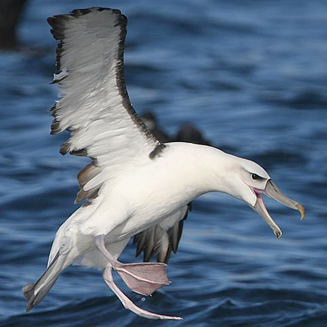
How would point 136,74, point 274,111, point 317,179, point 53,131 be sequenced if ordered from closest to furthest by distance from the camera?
point 53,131 < point 317,179 < point 274,111 < point 136,74

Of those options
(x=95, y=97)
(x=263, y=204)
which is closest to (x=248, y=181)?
(x=263, y=204)

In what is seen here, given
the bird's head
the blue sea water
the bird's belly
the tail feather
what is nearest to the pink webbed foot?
the bird's belly

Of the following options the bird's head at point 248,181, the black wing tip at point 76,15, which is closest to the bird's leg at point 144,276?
the bird's head at point 248,181

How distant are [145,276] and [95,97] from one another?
124 cm

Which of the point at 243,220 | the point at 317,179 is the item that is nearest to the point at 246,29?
the point at 317,179

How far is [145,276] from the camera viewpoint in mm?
8234

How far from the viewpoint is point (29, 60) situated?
60.1ft

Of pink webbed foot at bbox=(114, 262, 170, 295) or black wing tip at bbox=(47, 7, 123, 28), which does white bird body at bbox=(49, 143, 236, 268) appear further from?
black wing tip at bbox=(47, 7, 123, 28)

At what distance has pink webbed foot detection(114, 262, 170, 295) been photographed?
323 inches

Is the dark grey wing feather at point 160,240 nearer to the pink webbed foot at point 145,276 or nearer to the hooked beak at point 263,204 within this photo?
the pink webbed foot at point 145,276

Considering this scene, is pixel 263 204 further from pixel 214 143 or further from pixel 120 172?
pixel 214 143

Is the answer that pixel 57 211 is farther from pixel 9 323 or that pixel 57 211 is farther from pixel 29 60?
pixel 29 60

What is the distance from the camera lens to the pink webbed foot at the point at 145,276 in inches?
323

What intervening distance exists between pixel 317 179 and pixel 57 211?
309 centimetres
